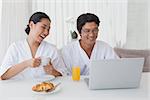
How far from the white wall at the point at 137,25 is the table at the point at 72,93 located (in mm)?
2005

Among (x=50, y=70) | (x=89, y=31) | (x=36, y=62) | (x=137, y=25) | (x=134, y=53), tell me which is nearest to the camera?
(x=36, y=62)

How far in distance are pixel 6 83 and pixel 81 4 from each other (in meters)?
2.06

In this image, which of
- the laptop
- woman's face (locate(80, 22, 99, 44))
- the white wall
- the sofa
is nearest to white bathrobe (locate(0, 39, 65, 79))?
woman's face (locate(80, 22, 99, 44))

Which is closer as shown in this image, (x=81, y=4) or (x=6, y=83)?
(x=6, y=83)

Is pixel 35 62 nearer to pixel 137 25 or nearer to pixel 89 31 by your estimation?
pixel 89 31

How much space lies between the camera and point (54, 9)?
3.55m

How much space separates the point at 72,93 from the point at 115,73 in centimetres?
29

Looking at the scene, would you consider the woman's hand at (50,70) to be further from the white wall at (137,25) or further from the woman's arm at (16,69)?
the white wall at (137,25)

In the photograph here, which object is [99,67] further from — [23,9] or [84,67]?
[23,9]

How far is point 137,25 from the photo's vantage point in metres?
3.70

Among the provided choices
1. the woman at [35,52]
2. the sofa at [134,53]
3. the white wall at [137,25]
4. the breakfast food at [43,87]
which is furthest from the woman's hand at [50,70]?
the white wall at [137,25]

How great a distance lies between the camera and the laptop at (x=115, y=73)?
1.56 meters

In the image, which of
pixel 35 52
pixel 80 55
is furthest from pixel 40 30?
pixel 80 55

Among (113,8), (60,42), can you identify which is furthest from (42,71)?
(113,8)
